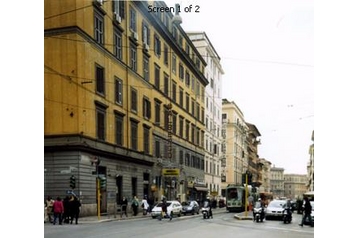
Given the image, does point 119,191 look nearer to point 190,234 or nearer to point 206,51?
point 190,234

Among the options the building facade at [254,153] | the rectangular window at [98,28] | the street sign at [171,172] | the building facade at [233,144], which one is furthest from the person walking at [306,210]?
the rectangular window at [98,28]

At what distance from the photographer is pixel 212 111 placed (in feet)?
23.5

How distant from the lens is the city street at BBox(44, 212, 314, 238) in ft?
20.8

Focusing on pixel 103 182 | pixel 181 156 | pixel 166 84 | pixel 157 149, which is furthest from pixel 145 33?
pixel 103 182

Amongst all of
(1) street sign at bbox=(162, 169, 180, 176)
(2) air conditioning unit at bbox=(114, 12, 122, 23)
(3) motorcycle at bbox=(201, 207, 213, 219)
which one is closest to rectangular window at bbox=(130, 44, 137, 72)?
(2) air conditioning unit at bbox=(114, 12, 122, 23)

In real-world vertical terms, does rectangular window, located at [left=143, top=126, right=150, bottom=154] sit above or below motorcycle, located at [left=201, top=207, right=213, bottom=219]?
above

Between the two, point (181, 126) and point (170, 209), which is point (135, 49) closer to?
point (181, 126)

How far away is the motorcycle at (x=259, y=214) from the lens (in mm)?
6918

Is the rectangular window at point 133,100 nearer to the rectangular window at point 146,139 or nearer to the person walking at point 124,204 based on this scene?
the rectangular window at point 146,139

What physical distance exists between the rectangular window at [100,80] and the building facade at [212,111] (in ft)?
4.06

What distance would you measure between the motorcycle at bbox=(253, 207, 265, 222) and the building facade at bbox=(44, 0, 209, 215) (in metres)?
0.76

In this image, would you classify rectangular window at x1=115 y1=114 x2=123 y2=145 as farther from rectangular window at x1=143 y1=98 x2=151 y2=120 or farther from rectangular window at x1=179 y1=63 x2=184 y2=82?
rectangular window at x1=179 y1=63 x2=184 y2=82

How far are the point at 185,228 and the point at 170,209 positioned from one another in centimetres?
38
